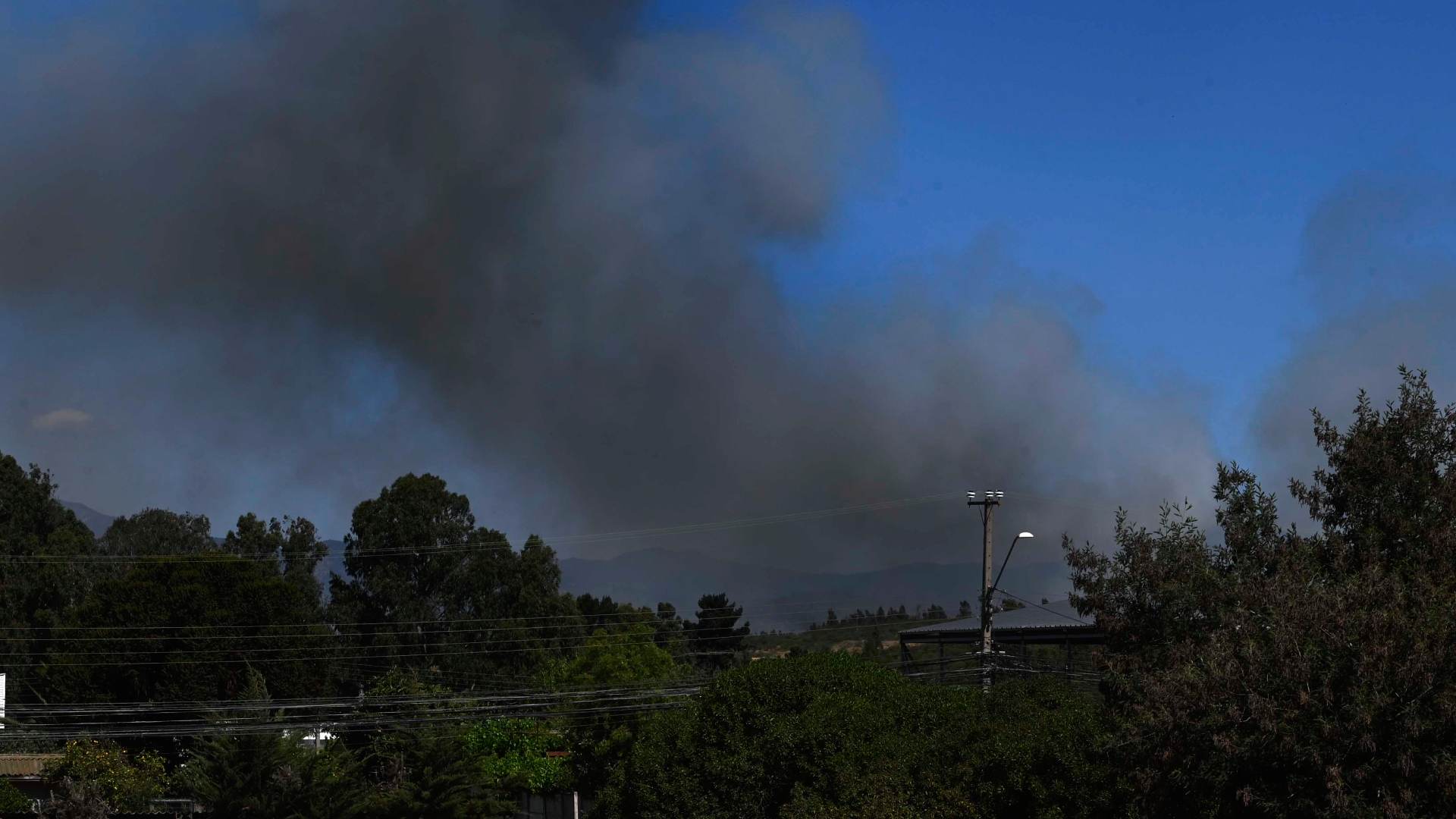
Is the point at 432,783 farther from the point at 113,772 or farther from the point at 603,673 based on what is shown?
the point at 603,673

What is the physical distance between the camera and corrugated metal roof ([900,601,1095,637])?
45.1 m

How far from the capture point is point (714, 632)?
117 m

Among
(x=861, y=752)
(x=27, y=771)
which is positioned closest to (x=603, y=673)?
(x=27, y=771)

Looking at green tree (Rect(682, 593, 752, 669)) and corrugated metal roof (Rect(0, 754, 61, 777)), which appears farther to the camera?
green tree (Rect(682, 593, 752, 669))

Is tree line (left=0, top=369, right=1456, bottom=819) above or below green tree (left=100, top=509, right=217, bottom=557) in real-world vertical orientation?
below

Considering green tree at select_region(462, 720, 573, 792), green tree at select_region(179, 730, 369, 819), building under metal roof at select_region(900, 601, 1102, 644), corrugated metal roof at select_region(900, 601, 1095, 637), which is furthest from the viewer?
green tree at select_region(462, 720, 573, 792)

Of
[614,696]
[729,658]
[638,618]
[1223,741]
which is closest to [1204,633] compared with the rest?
[1223,741]

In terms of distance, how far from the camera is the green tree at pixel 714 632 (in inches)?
4552

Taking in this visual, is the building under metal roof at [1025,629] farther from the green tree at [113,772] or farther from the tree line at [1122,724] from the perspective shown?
the green tree at [113,772]

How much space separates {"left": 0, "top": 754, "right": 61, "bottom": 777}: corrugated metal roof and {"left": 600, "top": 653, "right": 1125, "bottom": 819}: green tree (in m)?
45.8

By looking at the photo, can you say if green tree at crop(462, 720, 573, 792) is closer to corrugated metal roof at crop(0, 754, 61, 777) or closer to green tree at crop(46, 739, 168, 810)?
green tree at crop(46, 739, 168, 810)

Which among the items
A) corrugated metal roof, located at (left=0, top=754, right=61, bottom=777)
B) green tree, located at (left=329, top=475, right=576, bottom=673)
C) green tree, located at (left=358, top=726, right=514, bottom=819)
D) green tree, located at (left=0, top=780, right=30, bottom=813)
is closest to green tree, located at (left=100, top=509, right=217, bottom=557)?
green tree, located at (left=329, top=475, right=576, bottom=673)

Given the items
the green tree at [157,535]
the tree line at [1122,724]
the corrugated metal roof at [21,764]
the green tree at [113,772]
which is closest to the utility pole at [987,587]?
the tree line at [1122,724]

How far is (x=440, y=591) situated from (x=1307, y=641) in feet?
269
